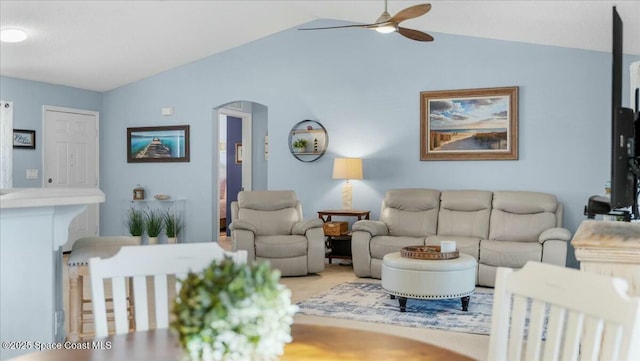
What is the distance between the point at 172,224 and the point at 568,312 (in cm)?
761

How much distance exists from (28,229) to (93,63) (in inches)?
229

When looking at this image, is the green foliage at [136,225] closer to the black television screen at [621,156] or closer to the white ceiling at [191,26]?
the white ceiling at [191,26]

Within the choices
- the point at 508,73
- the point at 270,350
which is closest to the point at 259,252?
the point at 508,73

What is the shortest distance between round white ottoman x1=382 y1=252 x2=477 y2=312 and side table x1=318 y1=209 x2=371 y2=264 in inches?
85.8

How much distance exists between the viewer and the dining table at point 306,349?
4.82 ft

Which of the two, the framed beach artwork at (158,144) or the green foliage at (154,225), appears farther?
the framed beach artwork at (158,144)

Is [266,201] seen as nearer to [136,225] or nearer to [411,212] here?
[411,212]

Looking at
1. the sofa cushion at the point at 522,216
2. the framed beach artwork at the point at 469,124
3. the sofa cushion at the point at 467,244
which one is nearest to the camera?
the sofa cushion at the point at 467,244

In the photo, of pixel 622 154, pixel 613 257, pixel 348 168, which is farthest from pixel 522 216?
pixel 613 257

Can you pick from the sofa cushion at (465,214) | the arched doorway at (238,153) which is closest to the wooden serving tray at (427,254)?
the sofa cushion at (465,214)

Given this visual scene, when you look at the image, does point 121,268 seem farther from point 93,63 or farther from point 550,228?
point 93,63

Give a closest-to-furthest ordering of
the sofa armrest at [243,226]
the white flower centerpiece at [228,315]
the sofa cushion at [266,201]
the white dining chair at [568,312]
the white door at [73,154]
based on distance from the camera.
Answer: the white flower centerpiece at [228,315], the white dining chair at [568,312], the sofa armrest at [243,226], the sofa cushion at [266,201], the white door at [73,154]

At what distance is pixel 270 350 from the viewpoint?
1066 mm

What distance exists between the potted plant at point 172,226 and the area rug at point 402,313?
3.53 metres
